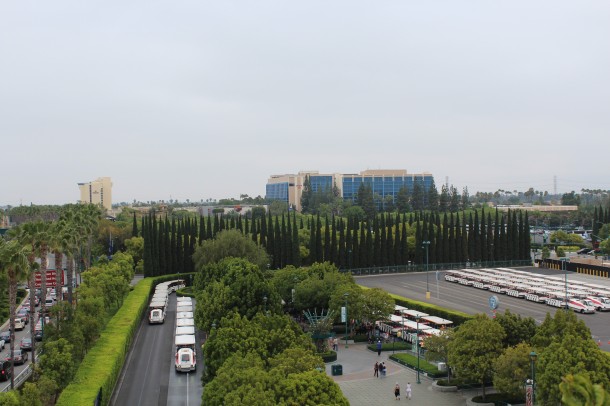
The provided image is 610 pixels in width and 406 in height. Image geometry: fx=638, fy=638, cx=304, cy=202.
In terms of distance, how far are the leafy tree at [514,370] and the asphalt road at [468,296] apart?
16982 millimetres

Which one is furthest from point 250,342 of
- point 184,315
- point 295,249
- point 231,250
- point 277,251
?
point 277,251

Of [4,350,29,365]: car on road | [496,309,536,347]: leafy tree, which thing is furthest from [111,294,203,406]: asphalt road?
[496,309,536,347]: leafy tree

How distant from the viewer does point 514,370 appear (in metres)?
34.1

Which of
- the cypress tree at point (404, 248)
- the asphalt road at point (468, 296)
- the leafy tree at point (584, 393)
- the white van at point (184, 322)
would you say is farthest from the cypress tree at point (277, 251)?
the leafy tree at point (584, 393)

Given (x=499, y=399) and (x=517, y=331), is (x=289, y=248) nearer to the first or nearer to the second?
(x=517, y=331)

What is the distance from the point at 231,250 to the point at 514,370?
54483 mm

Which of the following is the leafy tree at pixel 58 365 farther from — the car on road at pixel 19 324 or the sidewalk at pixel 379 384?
the car on road at pixel 19 324

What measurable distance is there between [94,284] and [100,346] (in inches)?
680

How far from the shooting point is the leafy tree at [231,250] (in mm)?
84312

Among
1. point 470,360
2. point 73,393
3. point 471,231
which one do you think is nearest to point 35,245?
point 73,393

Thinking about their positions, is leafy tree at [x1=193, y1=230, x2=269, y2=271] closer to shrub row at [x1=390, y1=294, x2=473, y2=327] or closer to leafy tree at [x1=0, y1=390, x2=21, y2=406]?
shrub row at [x1=390, y1=294, x2=473, y2=327]

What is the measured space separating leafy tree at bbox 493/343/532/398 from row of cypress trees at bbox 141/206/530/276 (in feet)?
214

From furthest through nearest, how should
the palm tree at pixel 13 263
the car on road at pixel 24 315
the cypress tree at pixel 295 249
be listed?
the cypress tree at pixel 295 249, the car on road at pixel 24 315, the palm tree at pixel 13 263

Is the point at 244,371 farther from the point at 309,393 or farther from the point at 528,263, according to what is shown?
the point at 528,263
